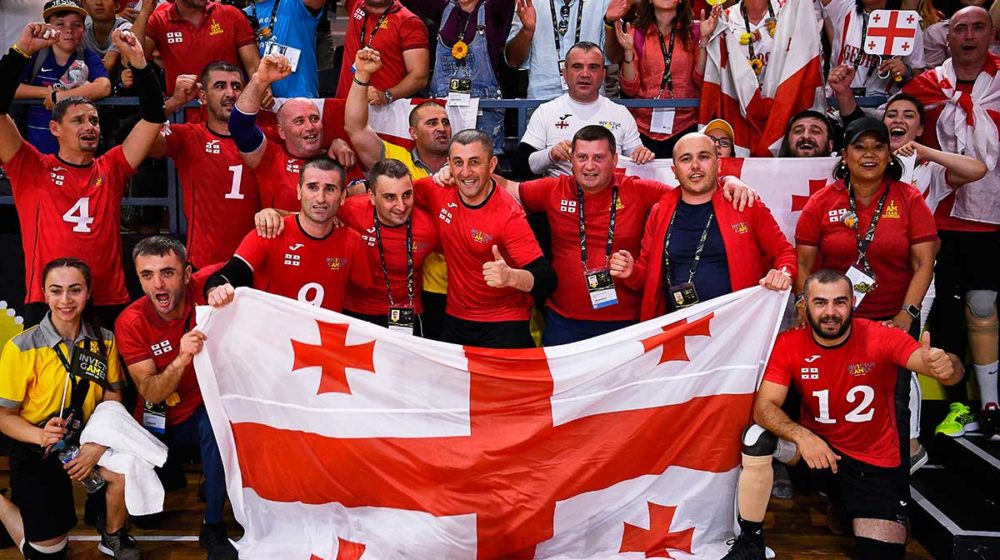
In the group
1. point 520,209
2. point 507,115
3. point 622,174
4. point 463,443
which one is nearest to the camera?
point 463,443

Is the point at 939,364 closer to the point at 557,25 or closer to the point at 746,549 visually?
the point at 746,549

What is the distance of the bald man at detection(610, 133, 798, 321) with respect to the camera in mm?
5180

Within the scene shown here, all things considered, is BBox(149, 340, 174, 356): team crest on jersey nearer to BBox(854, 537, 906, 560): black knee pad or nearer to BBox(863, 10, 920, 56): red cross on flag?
BBox(854, 537, 906, 560): black knee pad

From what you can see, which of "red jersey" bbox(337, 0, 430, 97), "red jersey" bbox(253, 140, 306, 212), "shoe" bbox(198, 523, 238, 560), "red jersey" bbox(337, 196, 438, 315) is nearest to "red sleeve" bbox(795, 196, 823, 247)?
"red jersey" bbox(337, 196, 438, 315)

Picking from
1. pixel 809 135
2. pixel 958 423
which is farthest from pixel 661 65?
pixel 958 423

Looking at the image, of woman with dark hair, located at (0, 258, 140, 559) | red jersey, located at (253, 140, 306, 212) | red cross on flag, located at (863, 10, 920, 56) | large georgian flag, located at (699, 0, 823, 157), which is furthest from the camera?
red cross on flag, located at (863, 10, 920, 56)

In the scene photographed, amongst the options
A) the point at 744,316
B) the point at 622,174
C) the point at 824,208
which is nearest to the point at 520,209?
the point at 622,174

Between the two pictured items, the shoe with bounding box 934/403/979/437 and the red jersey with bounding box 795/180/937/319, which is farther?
the shoe with bounding box 934/403/979/437

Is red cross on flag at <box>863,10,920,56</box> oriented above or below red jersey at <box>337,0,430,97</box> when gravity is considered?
above

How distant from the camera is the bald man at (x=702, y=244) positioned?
518cm

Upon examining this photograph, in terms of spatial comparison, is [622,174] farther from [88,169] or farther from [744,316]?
[88,169]

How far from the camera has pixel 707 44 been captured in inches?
255

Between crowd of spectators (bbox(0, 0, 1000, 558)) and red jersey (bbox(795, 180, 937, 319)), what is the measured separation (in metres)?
0.01

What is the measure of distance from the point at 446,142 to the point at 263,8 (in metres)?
1.93
